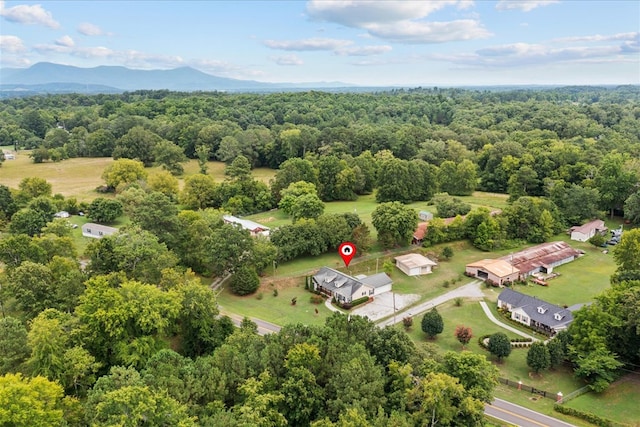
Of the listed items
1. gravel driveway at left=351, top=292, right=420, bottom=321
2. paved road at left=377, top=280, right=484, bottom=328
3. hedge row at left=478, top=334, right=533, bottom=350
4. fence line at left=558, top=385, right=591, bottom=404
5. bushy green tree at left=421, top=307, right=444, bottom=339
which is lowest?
gravel driveway at left=351, top=292, right=420, bottom=321

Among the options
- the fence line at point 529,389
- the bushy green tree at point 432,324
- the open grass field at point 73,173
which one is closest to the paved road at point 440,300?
the bushy green tree at point 432,324

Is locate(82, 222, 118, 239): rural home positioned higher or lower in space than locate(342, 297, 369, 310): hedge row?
higher

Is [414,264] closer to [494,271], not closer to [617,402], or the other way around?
[494,271]

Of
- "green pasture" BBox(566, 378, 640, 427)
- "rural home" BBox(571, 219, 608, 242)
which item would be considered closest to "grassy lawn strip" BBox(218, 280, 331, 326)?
"green pasture" BBox(566, 378, 640, 427)

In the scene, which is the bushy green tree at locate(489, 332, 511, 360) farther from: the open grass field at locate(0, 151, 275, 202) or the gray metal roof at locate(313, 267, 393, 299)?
the open grass field at locate(0, 151, 275, 202)

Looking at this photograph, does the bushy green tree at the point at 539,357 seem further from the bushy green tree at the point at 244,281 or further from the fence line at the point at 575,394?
the bushy green tree at the point at 244,281

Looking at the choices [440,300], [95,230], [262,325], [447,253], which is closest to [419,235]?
[447,253]
